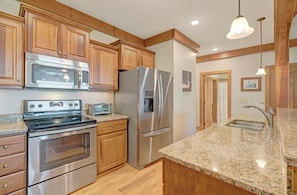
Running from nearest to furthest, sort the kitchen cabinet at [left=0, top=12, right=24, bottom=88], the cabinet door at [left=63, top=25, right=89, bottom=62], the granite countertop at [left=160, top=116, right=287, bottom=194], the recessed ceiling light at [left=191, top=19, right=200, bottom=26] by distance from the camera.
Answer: the granite countertop at [left=160, top=116, right=287, bottom=194] < the kitchen cabinet at [left=0, top=12, right=24, bottom=88] < the cabinet door at [left=63, top=25, right=89, bottom=62] < the recessed ceiling light at [left=191, top=19, right=200, bottom=26]

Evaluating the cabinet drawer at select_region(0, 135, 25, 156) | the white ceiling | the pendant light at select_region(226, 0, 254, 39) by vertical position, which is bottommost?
the cabinet drawer at select_region(0, 135, 25, 156)

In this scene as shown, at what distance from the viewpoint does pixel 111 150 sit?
2420mm

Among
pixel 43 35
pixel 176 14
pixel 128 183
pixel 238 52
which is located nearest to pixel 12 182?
pixel 128 183

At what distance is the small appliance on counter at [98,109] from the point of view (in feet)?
8.55

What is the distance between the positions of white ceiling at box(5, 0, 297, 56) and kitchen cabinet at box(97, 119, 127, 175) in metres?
1.83

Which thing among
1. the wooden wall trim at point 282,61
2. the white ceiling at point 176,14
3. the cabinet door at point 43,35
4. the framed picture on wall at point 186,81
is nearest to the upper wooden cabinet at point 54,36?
the cabinet door at point 43,35

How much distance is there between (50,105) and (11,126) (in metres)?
0.64

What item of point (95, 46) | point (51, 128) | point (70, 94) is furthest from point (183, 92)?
point (51, 128)

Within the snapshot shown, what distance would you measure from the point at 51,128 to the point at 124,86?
4.52ft

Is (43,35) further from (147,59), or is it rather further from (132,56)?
(147,59)

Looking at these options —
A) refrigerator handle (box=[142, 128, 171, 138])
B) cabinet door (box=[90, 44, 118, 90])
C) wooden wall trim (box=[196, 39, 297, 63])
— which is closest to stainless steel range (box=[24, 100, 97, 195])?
cabinet door (box=[90, 44, 118, 90])

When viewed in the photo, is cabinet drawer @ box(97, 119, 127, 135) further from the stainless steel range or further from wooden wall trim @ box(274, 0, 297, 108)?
wooden wall trim @ box(274, 0, 297, 108)

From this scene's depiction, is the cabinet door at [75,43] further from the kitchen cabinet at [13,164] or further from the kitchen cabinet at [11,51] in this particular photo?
the kitchen cabinet at [13,164]

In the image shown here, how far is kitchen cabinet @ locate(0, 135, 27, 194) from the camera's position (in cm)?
147
